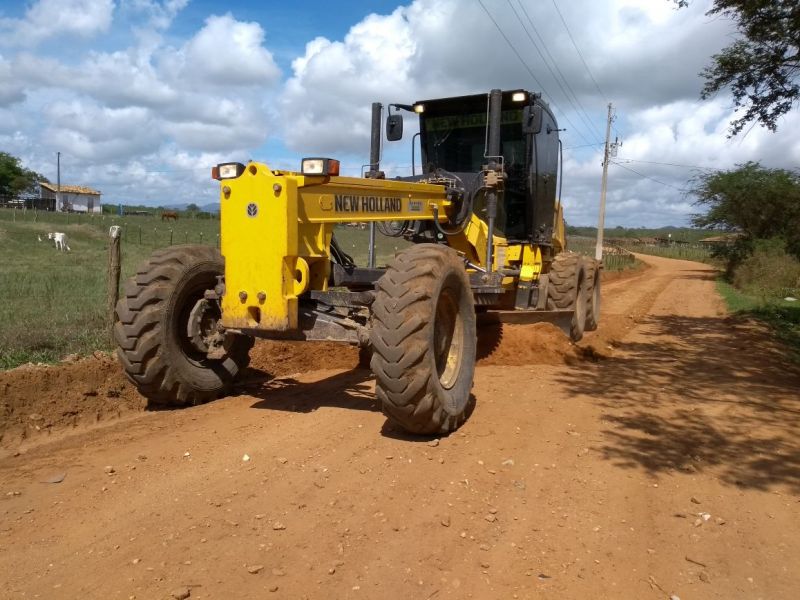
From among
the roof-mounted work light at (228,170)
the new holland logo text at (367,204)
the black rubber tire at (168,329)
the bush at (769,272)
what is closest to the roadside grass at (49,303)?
the black rubber tire at (168,329)

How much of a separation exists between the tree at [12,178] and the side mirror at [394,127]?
79665 millimetres

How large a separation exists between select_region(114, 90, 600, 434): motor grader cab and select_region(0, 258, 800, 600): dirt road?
45cm

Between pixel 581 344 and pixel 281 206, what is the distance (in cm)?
642

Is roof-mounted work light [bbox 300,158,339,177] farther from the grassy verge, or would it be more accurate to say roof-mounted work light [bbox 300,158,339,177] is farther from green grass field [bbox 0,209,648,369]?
the grassy verge

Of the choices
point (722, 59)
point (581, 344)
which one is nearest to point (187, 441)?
point (581, 344)

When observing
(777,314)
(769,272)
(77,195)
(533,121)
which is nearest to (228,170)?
(533,121)

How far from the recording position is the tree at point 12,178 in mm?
75938

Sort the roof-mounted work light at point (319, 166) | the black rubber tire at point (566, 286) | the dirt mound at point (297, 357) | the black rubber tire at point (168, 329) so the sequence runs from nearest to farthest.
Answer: the roof-mounted work light at point (319, 166)
the black rubber tire at point (168, 329)
the dirt mound at point (297, 357)
the black rubber tire at point (566, 286)

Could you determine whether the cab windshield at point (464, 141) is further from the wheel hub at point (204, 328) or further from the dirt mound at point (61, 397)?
the dirt mound at point (61, 397)

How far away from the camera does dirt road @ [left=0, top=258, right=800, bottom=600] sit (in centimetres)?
318

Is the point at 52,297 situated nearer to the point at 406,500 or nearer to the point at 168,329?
the point at 168,329

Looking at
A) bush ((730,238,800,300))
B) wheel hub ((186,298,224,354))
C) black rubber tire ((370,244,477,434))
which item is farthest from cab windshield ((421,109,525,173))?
bush ((730,238,800,300))

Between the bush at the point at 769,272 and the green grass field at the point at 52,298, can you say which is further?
the bush at the point at 769,272

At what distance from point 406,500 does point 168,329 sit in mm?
2741
